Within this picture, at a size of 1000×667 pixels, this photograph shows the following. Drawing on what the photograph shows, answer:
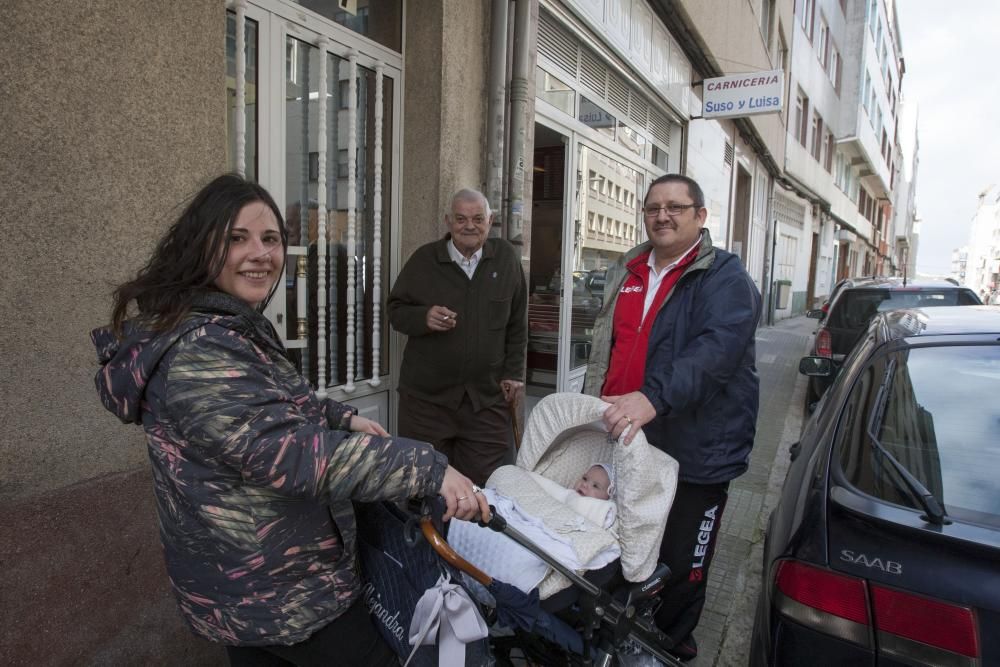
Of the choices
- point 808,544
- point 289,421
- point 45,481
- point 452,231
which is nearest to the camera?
point 289,421

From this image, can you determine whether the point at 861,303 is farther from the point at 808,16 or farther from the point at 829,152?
the point at 829,152

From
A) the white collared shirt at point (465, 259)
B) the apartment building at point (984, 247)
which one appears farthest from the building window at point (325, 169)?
the apartment building at point (984, 247)

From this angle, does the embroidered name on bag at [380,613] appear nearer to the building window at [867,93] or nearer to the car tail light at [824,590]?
the car tail light at [824,590]

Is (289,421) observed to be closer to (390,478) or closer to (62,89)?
(390,478)

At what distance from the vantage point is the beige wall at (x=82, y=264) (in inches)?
79.7

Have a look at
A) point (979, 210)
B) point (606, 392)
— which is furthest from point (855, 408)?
point (979, 210)

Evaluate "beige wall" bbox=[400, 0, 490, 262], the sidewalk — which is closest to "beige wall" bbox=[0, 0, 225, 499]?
"beige wall" bbox=[400, 0, 490, 262]

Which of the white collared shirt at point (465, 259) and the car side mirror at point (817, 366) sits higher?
the white collared shirt at point (465, 259)

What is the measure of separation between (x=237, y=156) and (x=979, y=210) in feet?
368

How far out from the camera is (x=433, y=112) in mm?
4000

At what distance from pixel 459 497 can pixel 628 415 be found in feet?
2.92

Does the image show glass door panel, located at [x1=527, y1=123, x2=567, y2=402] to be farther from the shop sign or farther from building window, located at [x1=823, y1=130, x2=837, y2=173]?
building window, located at [x1=823, y1=130, x2=837, y2=173]

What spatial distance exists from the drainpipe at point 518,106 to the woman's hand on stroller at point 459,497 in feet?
11.3

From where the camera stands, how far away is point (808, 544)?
1845 millimetres
